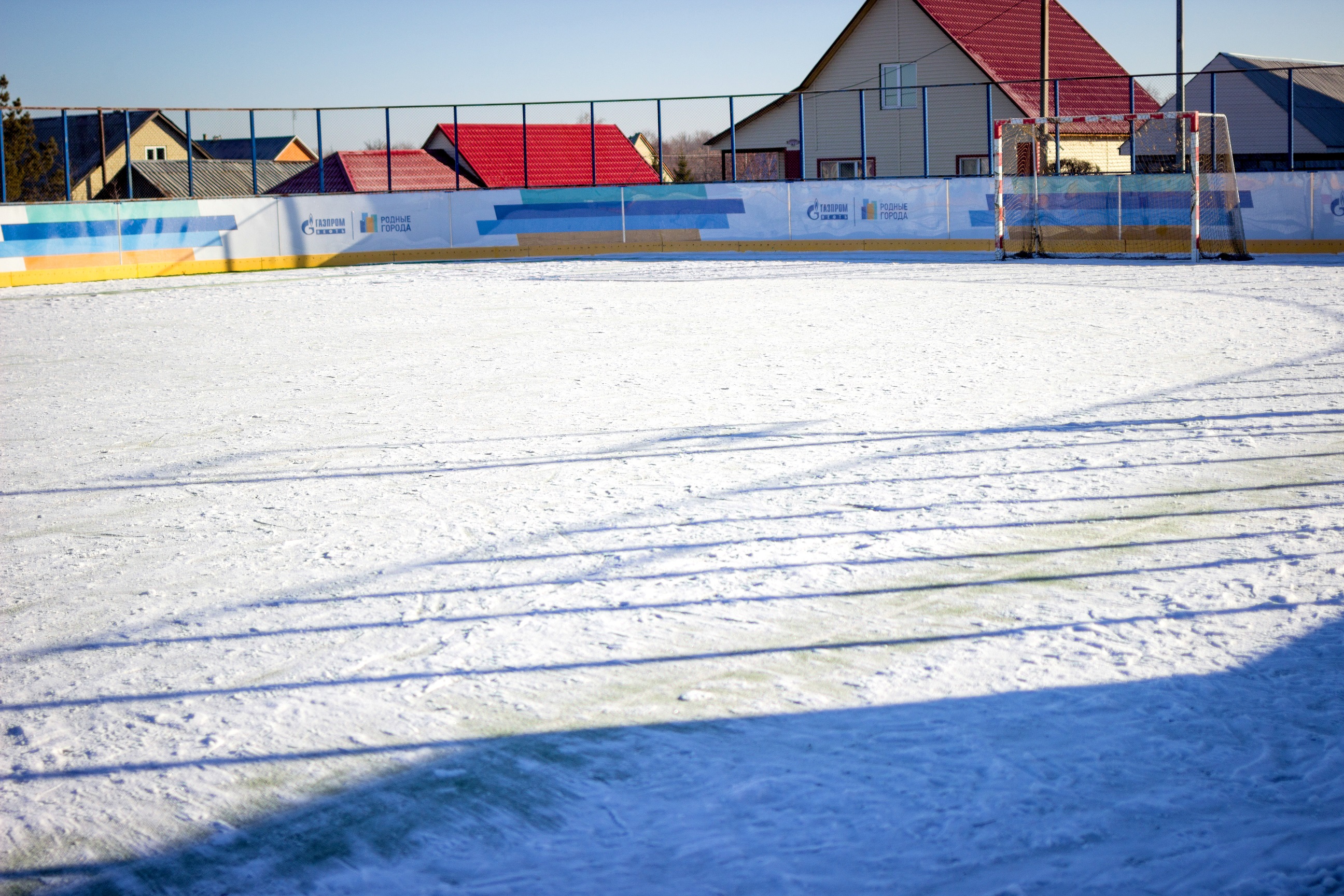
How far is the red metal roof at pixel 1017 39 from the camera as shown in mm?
46062

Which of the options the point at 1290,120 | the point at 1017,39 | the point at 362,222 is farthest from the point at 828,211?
the point at 1017,39

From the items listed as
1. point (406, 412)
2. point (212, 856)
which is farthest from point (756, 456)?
point (212, 856)

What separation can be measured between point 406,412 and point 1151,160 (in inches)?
809

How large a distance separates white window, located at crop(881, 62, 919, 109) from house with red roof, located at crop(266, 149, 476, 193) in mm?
16486

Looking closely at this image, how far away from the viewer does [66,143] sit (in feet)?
79.5

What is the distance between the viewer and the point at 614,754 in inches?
132

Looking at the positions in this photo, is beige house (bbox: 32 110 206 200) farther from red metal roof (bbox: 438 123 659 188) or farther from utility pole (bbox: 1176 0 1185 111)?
utility pole (bbox: 1176 0 1185 111)

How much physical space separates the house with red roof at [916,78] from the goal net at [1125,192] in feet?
51.1

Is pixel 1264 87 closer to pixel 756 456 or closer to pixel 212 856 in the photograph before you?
pixel 756 456

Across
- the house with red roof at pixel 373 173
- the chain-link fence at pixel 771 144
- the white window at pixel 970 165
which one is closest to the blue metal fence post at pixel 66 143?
the chain-link fence at pixel 771 144

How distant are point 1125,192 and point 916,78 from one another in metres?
26.1

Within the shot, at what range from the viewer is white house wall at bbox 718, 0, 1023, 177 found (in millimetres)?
41188

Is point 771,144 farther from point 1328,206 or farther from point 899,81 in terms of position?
point 1328,206

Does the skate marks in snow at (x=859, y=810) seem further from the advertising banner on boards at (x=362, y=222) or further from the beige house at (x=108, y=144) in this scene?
the advertising banner on boards at (x=362, y=222)
